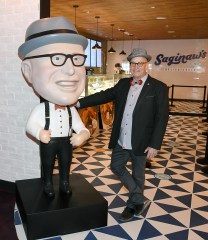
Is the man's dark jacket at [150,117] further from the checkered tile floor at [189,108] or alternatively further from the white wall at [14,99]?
the checkered tile floor at [189,108]

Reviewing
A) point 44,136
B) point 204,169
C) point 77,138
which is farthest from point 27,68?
point 204,169

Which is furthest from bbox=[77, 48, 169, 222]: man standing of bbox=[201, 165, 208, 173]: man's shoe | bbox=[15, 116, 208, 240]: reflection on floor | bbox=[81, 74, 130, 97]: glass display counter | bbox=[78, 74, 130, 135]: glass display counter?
bbox=[81, 74, 130, 97]: glass display counter

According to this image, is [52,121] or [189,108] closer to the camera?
[52,121]

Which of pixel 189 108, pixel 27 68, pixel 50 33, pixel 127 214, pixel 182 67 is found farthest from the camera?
pixel 182 67

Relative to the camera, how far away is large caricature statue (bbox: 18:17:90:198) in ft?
7.42

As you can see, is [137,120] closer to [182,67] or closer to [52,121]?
[52,121]

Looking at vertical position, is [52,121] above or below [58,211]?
above

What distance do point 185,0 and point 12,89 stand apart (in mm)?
5075

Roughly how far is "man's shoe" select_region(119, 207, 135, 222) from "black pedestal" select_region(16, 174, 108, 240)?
0.73ft

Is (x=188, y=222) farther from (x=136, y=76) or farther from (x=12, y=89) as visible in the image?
(x=12, y=89)

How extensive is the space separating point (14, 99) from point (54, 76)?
3.78 ft

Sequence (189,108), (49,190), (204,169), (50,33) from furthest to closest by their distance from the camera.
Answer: (189,108), (204,169), (49,190), (50,33)

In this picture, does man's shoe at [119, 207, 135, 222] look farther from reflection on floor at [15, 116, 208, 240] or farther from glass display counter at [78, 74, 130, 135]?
glass display counter at [78, 74, 130, 135]

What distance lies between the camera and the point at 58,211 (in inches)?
98.0
